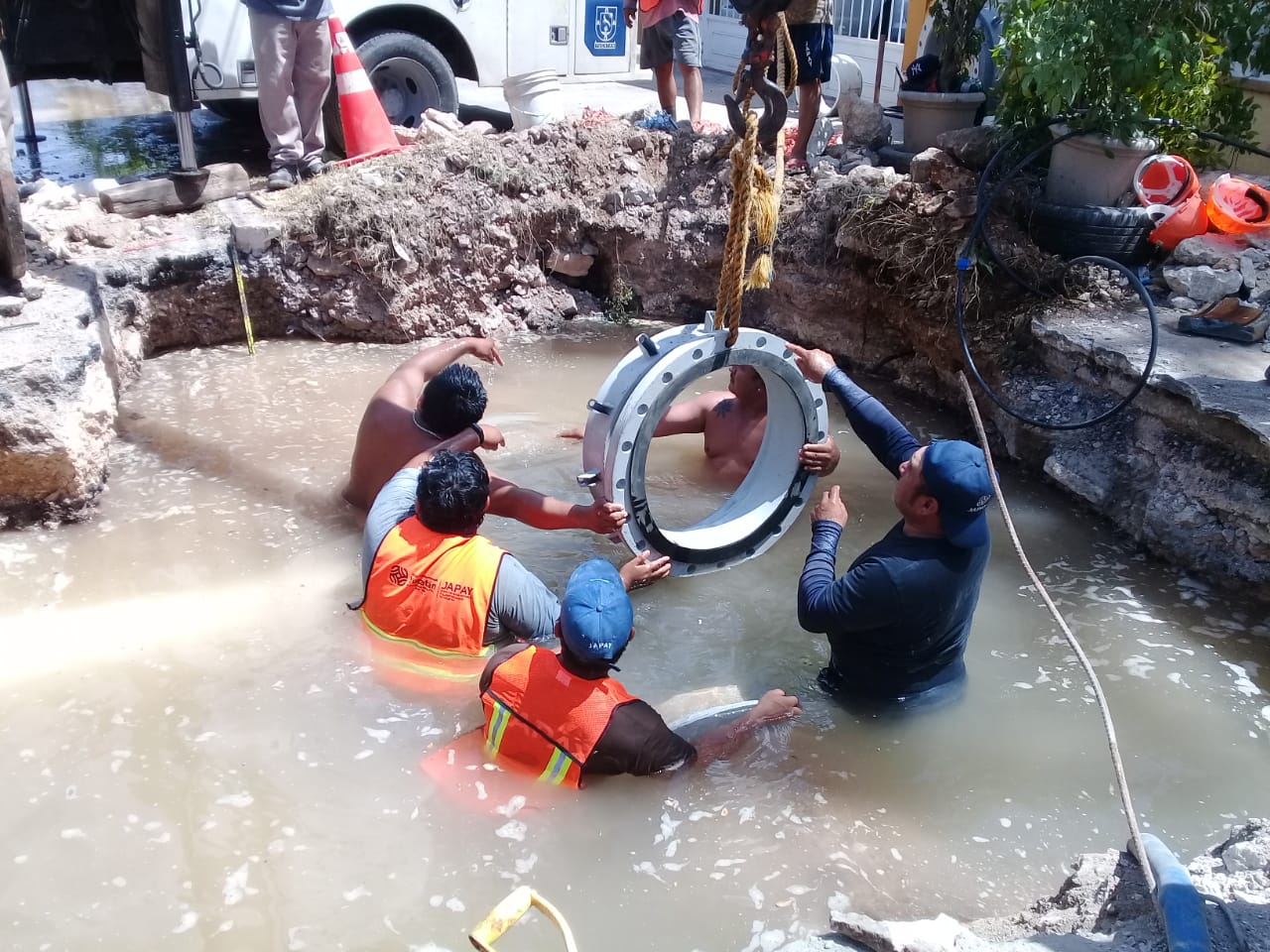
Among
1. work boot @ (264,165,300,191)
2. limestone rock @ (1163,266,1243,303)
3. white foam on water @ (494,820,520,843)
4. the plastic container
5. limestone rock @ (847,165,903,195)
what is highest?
the plastic container

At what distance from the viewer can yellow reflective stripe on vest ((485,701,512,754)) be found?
2.73 metres

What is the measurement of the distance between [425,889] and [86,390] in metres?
2.79

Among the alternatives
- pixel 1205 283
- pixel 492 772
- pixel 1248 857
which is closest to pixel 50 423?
pixel 492 772

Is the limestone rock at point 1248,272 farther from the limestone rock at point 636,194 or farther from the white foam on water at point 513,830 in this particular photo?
the white foam on water at point 513,830

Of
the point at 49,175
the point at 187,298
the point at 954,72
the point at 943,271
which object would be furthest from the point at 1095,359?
the point at 49,175

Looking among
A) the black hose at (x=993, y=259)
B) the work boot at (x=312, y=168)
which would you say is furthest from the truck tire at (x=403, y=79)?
the black hose at (x=993, y=259)

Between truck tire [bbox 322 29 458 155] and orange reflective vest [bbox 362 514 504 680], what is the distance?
4919 mm

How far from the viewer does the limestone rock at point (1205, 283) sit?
5.02m

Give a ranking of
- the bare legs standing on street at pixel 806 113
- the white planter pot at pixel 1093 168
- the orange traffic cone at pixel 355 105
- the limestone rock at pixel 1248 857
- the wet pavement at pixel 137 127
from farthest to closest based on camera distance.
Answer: the wet pavement at pixel 137 127, the orange traffic cone at pixel 355 105, the bare legs standing on street at pixel 806 113, the white planter pot at pixel 1093 168, the limestone rock at pixel 1248 857

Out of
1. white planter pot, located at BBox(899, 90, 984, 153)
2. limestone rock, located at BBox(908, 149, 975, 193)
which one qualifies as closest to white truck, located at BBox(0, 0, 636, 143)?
white planter pot, located at BBox(899, 90, 984, 153)

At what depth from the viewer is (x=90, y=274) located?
508 cm

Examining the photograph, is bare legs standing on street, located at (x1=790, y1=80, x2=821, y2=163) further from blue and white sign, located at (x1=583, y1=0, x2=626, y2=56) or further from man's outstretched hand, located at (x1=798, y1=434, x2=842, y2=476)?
man's outstretched hand, located at (x1=798, y1=434, x2=842, y2=476)

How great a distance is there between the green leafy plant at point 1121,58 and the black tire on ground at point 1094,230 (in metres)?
0.38

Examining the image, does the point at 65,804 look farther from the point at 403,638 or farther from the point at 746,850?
the point at 746,850
